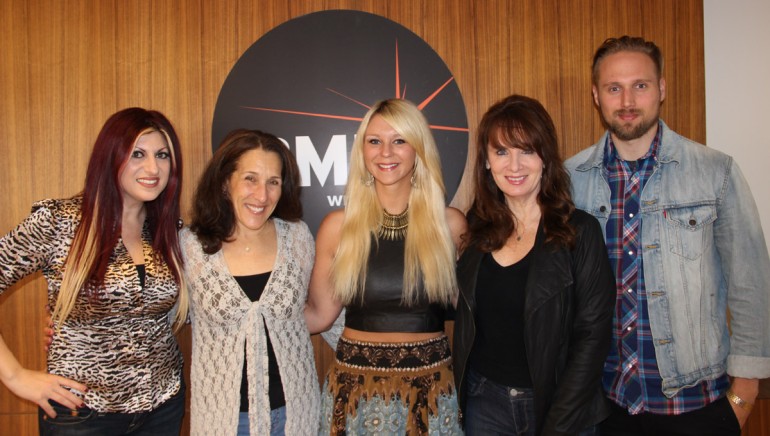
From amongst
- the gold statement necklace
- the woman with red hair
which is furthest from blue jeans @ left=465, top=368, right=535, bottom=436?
the woman with red hair

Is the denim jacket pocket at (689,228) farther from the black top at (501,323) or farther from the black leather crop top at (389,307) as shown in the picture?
the black leather crop top at (389,307)

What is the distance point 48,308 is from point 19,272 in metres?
0.19

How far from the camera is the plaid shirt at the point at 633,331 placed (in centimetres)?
193

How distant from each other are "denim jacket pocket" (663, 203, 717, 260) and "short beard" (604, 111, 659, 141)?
12.6 inches

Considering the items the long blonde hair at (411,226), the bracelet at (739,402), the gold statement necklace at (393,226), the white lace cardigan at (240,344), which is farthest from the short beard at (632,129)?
the white lace cardigan at (240,344)

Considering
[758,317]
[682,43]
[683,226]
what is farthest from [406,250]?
[682,43]

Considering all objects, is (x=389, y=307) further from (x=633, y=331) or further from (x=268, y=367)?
(x=633, y=331)

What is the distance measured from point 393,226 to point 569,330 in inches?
35.1

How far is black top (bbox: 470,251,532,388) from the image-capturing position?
73.2 inches

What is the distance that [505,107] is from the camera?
198 cm

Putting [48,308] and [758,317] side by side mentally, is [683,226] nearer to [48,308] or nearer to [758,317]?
[758,317]

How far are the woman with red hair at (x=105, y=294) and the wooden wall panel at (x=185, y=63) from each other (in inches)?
42.1

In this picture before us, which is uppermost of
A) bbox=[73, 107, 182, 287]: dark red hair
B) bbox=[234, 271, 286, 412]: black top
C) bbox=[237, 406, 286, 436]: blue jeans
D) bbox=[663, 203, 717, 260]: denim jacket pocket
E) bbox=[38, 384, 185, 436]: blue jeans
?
bbox=[73, 107, 182, 287]: dark red hair

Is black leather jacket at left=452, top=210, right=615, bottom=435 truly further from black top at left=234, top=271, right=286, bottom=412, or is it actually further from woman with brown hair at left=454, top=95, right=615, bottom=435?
black top at left=234, top=271, right=286, bottom=412
